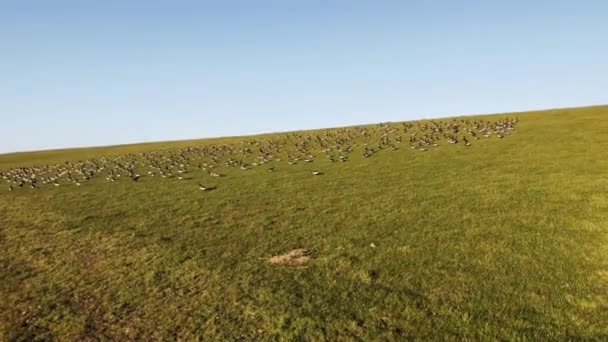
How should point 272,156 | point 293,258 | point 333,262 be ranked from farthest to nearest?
point 272,156 < point 293,258 < point 333,262

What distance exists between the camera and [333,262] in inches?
689

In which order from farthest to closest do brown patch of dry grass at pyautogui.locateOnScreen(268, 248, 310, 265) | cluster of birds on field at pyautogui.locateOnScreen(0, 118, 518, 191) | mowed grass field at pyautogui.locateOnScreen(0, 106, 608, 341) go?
cluster of birds on field at pyautogui.locateOnScreen(0, 118, 518, 191), brown patch of dry grass at pyautogui.locateOnScreen(268, 248, 310, 265), mowed grass field at pyautogui.locateOnScreen(0, 106, 608, 341)

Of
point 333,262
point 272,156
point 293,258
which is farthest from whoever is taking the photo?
point 272,156

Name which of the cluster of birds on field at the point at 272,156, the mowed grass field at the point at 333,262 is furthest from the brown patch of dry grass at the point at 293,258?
the cluster of birds on field at the point at 272,156

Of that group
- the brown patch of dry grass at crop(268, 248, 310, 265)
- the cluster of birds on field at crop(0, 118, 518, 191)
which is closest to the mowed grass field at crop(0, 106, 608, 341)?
the brown patch of dry grass at crop(268, 248, 310, 265)

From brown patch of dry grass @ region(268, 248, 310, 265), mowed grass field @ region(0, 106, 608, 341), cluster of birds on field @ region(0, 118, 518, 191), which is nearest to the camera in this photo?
mowed grass field @ region(0, 106, 608, 341)

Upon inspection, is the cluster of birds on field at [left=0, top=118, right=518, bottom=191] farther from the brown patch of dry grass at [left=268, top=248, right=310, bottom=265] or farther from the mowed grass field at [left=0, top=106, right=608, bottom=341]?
the brown patch of dry grass at [left=268, top=248, right=310, bottom=265]

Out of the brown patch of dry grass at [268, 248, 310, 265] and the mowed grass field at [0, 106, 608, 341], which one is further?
the brown patch of dry grass at [268, 248, 310, 265]

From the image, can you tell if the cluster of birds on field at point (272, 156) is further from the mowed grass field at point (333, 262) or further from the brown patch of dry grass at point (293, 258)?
the brown patch of dry grass at point (293, 258)

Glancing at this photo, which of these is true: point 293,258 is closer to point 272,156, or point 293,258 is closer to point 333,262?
point 333,262

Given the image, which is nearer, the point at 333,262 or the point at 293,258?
the point at 333,262

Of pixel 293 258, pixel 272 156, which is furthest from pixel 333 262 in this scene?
pixel 272 156

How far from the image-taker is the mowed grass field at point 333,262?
12.7 meters

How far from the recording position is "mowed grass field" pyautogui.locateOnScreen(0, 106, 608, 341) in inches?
502
